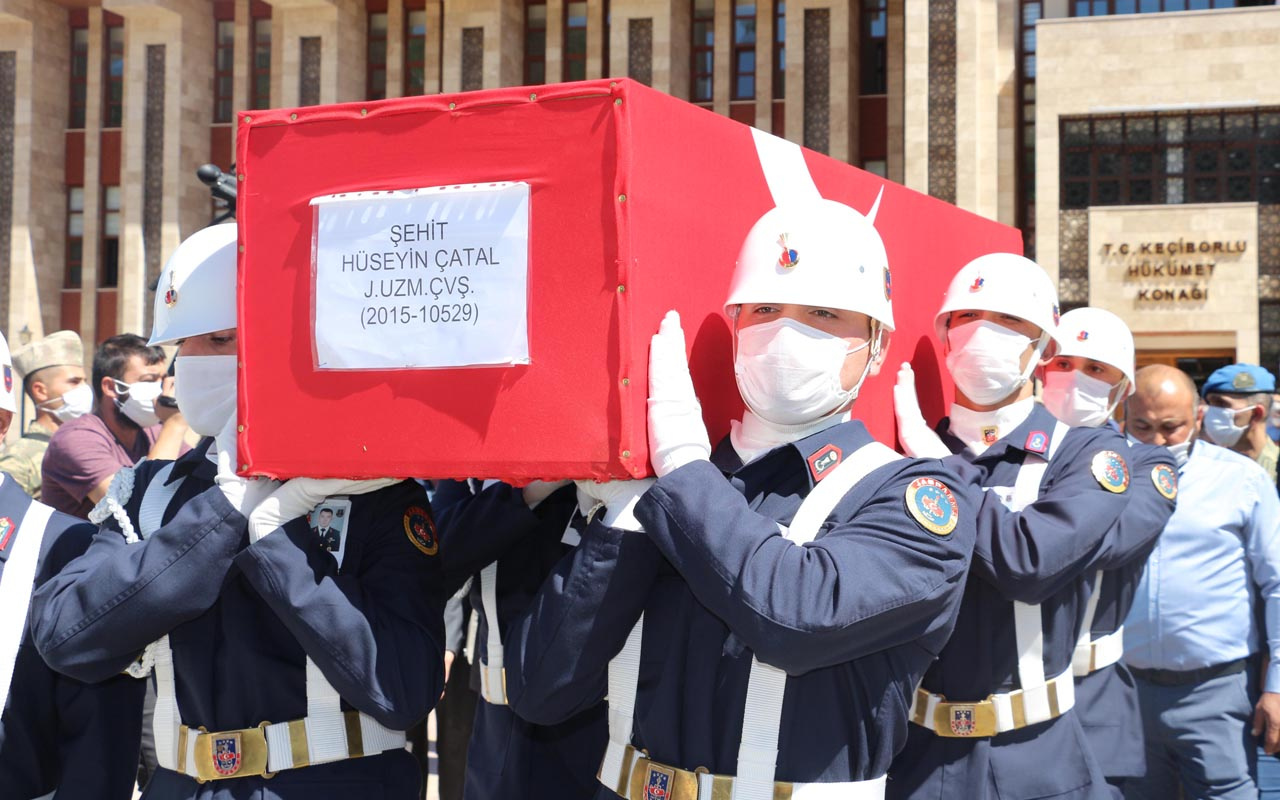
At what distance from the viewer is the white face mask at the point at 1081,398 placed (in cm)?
473

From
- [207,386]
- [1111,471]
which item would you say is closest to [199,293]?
[207,386]

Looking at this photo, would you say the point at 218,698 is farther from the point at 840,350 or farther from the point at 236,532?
the point at 840,350

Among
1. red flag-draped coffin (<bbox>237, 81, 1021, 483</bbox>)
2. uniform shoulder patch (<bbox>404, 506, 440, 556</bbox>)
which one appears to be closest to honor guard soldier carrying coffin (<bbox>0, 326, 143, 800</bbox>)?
red flag-draped coffin (<bbox>237, 81, 1021, 483</bbox>)

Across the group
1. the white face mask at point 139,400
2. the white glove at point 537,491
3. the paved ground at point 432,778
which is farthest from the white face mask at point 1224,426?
the white face mask at point 139,400

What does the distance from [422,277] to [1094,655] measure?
2.51 meters

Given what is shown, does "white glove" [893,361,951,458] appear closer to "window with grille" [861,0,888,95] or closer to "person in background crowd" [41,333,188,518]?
"person in background crowd" [41,333,188,518]

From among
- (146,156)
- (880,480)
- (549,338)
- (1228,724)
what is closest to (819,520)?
(880,480)

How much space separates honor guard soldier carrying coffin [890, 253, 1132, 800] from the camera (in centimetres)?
328

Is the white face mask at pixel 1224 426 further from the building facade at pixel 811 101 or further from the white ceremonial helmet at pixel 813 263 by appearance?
the building facade at pixel 811 101

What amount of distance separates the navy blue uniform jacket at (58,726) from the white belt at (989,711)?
6.28 feet

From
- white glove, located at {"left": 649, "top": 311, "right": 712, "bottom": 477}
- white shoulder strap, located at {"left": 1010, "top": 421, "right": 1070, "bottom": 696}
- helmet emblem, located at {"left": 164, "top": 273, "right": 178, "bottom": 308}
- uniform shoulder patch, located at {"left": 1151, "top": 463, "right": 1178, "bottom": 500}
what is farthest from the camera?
uniform shoulder patch, located at {"left": 1151, "top": 463, "right": 1178, "bottom": 500}

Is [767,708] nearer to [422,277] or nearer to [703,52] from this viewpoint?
[422,277]

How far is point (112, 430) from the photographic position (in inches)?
250

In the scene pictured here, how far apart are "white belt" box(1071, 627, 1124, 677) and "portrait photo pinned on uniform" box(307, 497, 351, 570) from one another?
2.29 m
